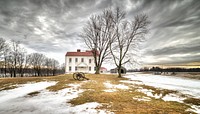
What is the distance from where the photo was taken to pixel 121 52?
22734 millimetres

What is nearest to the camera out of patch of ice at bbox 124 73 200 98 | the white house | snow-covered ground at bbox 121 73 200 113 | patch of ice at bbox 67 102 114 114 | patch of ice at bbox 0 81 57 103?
patch of ice at bbox 67 102 114 114

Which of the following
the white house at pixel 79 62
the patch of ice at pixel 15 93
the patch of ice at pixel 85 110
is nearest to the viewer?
the patch of ice at pixel 85 110

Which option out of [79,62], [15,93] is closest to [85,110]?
[15,93]

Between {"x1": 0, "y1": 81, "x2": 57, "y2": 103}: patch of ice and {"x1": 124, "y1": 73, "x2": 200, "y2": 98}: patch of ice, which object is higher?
{"x1": 0, "y1": 81, "x2": 57, "y2": 103}: patch of ice

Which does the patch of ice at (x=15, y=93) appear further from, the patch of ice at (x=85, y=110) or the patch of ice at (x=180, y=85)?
the patch of ice at (x=180, y=85)

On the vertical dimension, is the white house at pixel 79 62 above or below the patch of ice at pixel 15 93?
above

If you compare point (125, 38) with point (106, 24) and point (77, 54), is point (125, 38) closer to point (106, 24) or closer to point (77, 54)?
point (106, 24)

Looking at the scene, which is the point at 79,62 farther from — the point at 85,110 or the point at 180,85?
the point at 85,110

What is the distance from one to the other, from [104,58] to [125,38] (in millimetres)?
11058

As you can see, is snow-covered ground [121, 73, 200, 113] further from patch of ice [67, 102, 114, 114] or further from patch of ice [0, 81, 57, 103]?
patch of ice [0, 81, 57, 103]

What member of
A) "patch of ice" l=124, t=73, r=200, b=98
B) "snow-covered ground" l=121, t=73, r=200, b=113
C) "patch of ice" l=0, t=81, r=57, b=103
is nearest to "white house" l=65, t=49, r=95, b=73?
"patch of ice" l=124, t=73, r=200, b=98

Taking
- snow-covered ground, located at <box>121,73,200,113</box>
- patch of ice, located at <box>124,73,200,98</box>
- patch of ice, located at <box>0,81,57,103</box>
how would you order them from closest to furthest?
snow-covered ground, located at <box>121,73,200,113</box> → patch of ice, located at <box>0,81,57,103</box> → patch of ice, located at <box>124,73,200,98</box>

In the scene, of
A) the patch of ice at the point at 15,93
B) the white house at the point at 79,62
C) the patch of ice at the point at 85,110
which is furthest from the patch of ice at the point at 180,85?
the white house at the point at 79,62

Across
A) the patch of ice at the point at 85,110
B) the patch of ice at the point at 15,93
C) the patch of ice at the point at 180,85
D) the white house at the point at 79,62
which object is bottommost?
the patch of ice at the point at 180,85
